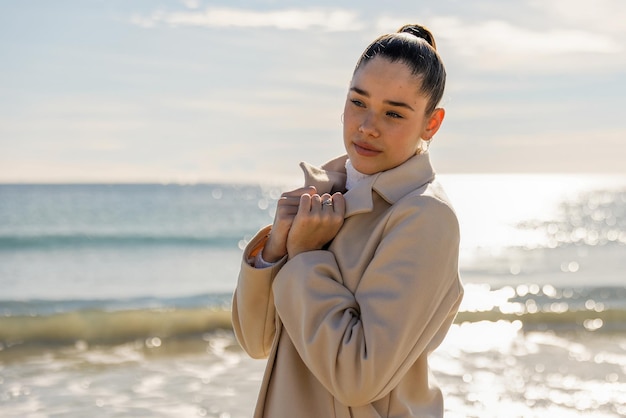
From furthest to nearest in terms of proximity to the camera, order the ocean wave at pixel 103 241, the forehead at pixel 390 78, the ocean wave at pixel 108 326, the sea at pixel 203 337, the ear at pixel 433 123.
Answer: the ocean wave at pixel 103 241
the ocean wave at pixel 108 326
the sea at pixel 203 337
the ear at pixel 433 123
the forehead at pixel 390 78

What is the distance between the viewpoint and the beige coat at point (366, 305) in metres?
1.82

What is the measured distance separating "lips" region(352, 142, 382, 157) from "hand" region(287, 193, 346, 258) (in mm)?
113

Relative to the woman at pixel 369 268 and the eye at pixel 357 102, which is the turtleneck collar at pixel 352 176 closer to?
the woman at pixel 369 268

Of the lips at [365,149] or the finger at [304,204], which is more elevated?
the lips at [365,149]

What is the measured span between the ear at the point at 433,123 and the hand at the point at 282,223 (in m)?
0.30

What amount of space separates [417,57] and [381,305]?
56 cm

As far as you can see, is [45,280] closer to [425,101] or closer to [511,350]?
[511,350]

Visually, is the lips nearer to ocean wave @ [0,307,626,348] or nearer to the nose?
the nose

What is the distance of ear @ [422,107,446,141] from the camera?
202cm

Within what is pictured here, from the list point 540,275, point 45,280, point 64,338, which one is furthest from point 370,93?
point 540,275

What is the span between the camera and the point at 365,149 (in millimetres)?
2014

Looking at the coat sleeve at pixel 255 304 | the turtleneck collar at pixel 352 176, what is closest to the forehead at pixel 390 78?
the turtleneck collar at pixel 352 176

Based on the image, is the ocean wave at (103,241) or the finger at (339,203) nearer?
the finger at (339,203)

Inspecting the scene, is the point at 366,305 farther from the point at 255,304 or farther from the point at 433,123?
the point at 433,123
